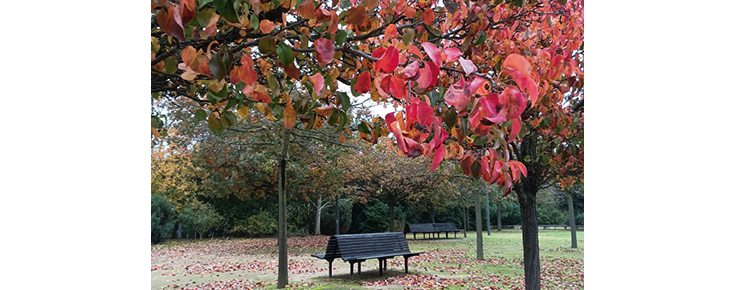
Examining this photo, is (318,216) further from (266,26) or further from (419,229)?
(266,26)

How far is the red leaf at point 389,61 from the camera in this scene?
19.3 inches

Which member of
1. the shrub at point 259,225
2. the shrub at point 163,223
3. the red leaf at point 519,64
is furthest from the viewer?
the shrub at point 259,225

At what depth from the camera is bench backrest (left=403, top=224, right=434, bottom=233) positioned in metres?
4.99

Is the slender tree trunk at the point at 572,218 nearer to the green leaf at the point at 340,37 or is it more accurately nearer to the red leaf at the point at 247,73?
the green leaf at the point at 340,37

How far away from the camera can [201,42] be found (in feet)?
2.88

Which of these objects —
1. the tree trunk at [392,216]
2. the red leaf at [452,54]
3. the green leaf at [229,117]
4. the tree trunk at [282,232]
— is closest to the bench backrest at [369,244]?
the tree trunk at [282,232]

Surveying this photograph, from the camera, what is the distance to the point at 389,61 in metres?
0.49

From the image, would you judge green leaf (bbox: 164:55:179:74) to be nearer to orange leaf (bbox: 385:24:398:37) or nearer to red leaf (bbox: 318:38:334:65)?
red leaf (bbox: 318:38:334:65)

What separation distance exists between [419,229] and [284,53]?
15.4ft

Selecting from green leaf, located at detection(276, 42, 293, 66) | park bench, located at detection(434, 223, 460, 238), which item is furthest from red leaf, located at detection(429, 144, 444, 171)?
park bench, located at detection(434, 223, 460, 238)

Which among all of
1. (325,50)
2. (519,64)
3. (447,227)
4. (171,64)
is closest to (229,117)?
(171,64)

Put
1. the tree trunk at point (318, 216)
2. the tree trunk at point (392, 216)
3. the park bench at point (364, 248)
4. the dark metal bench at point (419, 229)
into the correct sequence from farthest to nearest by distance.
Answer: the dark metal bench at point (419, 229) < the tree trunk at point (392, 216) < the tree trunk at point (318, 216) < the park bench at point (364, 248)
